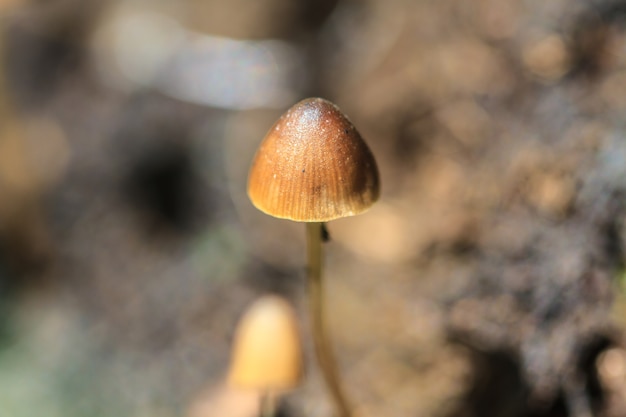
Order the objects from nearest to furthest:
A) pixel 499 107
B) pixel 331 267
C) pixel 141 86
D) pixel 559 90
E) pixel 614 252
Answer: pixel 614 252
pixel 559 90
pixel 499 107
pixel 331 267
pixel 141 86

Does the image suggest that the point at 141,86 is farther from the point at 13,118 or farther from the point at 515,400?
the point at 515,400

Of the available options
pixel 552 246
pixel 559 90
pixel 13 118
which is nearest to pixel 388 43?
pixel 559 90

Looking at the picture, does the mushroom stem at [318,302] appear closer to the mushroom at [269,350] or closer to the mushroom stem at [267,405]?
the mushroom at [269,350]

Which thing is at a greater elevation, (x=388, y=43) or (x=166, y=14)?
(x=166, y=14)

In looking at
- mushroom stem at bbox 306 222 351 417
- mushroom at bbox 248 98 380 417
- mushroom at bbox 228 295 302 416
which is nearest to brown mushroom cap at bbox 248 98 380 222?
mushroom at bbox 248 98 380 417

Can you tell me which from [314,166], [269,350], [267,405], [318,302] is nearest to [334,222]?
[267,405]

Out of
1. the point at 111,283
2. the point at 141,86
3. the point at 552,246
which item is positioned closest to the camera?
the point at 552,246

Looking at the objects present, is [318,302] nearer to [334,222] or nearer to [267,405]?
[267,405]

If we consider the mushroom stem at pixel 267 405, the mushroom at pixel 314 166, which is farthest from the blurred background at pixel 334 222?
the mushroom at pixel 314 166
